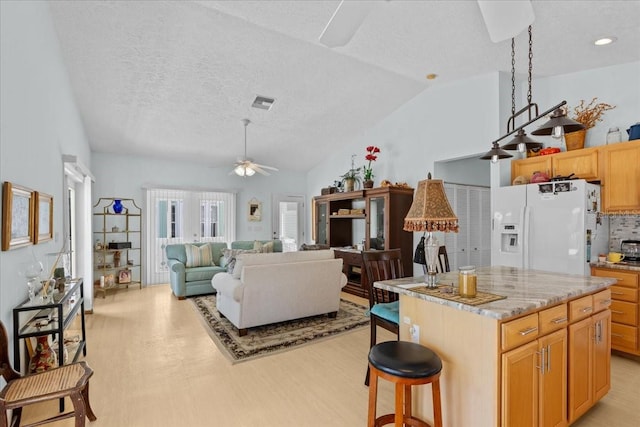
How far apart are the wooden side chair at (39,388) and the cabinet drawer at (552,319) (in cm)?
250

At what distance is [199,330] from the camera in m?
3.84

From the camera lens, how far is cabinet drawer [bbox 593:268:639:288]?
2.93 m

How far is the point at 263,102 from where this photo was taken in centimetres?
473

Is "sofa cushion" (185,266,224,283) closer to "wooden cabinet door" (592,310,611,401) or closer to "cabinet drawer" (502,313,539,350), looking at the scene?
"cabinet drawer" (502,313,539,350)

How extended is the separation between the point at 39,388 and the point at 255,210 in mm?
5828

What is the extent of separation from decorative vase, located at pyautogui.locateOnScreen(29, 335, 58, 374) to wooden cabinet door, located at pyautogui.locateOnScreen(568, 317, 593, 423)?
357 centimetres

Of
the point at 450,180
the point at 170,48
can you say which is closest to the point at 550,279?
the point at 450,180

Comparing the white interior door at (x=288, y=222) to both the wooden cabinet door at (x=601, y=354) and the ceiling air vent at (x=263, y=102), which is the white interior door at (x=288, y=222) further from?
the wooden cabinet door at (x=601, y=354)

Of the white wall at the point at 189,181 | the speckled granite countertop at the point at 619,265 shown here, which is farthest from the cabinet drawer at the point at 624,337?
the white wall at the point at 189,181

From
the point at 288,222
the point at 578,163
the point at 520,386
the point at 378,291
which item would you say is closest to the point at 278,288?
the point at 378,291

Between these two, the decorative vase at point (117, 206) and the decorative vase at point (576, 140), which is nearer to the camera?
the decorative vase at point (576, 140)

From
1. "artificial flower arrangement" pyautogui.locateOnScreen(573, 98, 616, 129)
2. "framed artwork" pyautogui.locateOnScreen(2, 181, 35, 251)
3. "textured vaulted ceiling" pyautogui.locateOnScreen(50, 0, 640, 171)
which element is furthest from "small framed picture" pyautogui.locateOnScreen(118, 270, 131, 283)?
"artificial flower arrangement" pyautogui.locateOnScreen(573, 98, 616, 129)

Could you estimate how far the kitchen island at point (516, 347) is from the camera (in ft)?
5.01

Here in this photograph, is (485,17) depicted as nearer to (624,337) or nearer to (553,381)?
(553,381)
